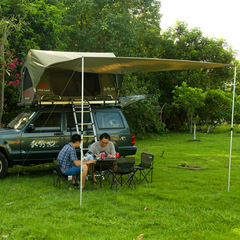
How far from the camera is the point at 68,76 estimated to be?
934 centimetres

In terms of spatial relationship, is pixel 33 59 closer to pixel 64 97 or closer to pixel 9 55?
pixel 64 97

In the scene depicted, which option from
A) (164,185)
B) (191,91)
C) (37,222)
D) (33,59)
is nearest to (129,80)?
(191,91)

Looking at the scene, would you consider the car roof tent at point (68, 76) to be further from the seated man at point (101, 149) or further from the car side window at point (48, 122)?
the seated man at point (101, 149)

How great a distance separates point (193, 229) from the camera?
4.64 m

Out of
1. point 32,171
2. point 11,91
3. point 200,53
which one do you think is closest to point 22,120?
point 32,171

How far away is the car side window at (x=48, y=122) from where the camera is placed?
832 cm

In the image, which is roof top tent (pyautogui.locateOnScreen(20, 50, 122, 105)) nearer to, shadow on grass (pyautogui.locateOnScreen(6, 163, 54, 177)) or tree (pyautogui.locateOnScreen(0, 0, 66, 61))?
shadow on grass (pyautogui.locateOnScreen(6, 163, 54, 177))

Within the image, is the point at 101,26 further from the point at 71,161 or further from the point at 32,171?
the point at 71,161

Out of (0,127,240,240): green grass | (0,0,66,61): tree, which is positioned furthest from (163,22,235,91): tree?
(0,127,240,240): green grass

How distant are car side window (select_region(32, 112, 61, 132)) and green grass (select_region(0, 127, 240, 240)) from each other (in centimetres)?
127

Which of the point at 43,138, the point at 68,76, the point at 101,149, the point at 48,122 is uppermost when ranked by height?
the point at 68,76

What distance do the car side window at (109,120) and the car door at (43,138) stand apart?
108cm

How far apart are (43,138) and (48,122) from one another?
1.59ft

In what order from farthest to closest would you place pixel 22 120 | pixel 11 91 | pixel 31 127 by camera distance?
1. pixel 11 91
2. pixel 22 120
3. pixel 31 127
